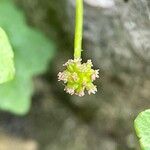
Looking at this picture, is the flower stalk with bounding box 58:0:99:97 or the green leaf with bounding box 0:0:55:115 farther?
the green leaf with bounding box 0:0:55:115

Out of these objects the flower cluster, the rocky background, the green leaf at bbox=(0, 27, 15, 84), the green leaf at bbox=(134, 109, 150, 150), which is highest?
the rocky background

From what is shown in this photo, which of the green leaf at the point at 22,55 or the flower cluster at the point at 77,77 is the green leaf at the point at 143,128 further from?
the green leaf at the point at 22,55

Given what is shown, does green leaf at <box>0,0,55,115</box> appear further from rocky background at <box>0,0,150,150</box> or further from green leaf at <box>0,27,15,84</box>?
green leaf at <box>0,27,15,84</box>

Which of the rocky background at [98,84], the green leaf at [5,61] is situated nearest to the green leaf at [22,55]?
the rocky background at [98,84]

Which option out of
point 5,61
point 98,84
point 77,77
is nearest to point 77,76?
point 77,77

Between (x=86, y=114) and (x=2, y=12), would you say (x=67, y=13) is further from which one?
(x=86, y=114)

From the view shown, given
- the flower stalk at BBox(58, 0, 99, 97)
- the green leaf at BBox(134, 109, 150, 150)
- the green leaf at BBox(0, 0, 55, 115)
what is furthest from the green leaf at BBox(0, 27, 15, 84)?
the green leaf at BBox(0, 0, 55, 115)

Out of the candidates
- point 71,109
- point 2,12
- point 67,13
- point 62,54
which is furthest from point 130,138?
point 2,12
